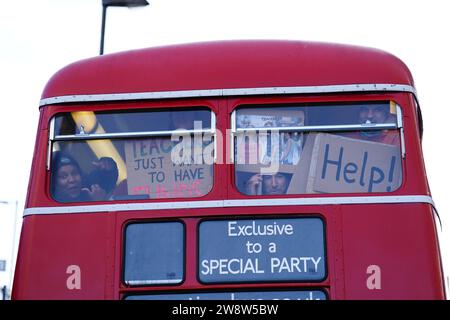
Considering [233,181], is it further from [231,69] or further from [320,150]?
[231,69]

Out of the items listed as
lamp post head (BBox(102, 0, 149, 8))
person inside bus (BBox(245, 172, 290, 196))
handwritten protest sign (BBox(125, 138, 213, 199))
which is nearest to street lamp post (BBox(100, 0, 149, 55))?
lamp post head (BBox(102, 0, 149, 8))

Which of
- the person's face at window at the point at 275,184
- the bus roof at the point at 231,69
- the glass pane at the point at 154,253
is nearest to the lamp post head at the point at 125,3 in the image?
the bus roof at the point at 231,69

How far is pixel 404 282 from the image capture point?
241 inches

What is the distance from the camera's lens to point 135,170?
21.9 feet

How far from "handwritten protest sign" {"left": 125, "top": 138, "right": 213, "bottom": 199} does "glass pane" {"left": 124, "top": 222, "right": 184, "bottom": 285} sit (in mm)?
287

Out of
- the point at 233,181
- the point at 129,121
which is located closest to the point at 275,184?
the point at 233,181

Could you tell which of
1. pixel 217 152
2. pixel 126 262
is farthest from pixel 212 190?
pixel 126 262

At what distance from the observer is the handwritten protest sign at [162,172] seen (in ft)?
21.5

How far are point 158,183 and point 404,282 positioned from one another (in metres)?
1.94
